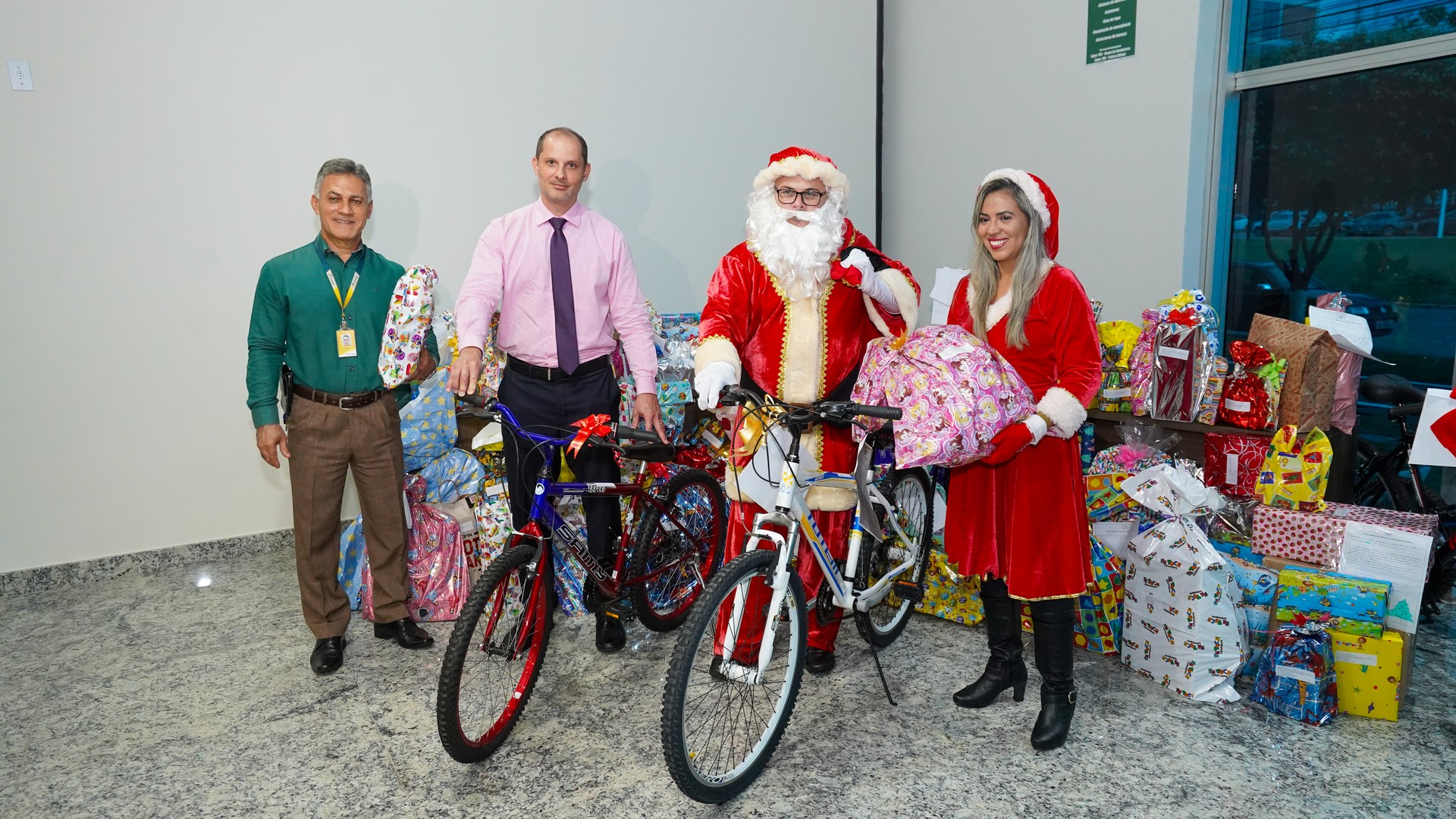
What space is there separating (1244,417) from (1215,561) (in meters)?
0.72

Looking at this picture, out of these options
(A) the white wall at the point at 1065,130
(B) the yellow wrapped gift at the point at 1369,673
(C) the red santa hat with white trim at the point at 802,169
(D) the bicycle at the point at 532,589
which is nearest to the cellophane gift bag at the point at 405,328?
(D) the bicycle at the point at 532,589

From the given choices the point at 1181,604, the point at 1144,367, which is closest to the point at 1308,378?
the point at 1144,367

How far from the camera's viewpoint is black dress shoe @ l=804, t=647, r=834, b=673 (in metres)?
2.93

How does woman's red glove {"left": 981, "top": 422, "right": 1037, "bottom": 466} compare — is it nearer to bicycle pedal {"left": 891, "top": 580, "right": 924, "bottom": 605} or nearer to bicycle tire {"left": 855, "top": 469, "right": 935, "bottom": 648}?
bicycle tire {"left": 855, "top": 469, "right": 935, "bottom": 648}

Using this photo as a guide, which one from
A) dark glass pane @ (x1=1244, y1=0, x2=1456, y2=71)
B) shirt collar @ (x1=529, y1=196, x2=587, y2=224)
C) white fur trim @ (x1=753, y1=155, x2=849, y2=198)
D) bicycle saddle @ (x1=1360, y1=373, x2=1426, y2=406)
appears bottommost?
bicycle saddle @ (x1=1360, y1=373, x2=1426, y2=406)

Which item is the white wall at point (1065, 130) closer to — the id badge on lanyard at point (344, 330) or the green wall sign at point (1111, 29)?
the green wall sign at point (1111, 29)

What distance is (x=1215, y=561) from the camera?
2682 millimetres

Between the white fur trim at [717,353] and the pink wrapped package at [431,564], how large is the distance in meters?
1.46

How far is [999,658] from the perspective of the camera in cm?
267

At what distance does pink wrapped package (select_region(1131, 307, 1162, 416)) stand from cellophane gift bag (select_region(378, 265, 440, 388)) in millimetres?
2517

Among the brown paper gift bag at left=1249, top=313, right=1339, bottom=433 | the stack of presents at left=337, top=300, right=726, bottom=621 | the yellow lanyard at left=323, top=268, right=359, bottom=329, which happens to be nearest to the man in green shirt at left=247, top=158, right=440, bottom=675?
the yellow lanyard at left=323, top=268, right=359, bottom=329

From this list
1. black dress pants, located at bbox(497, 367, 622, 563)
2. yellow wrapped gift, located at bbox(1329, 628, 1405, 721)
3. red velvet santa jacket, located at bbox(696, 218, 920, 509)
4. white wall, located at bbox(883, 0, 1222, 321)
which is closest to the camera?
yellow wrapped gift, located at bbox(1329, 628, 1405, 721)

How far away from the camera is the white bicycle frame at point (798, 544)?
2182 mm

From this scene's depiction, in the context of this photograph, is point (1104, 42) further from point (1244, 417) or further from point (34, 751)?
point (34, 751)
